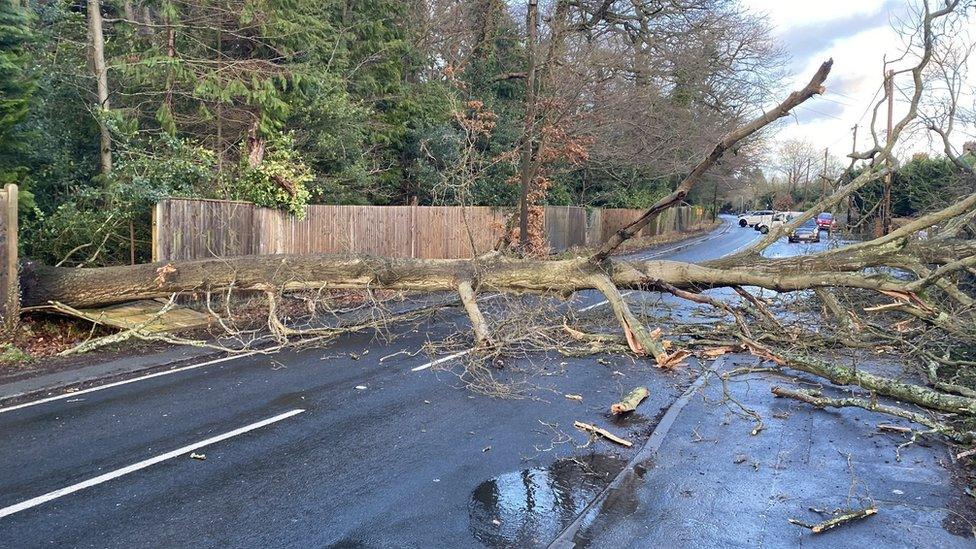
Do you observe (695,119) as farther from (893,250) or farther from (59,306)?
(59,306)

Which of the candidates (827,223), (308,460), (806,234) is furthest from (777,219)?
(308,460)

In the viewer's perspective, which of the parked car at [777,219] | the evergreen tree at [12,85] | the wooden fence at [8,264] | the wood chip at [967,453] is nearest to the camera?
the wood chip at [967,453]

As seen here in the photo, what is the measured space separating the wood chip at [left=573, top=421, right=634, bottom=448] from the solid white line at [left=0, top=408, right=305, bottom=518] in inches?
113

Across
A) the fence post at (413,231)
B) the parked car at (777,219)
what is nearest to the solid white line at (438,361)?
the parked car at (777,219)

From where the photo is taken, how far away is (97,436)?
6.16 meters

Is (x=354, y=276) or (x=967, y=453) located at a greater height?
(x=354, y=276)

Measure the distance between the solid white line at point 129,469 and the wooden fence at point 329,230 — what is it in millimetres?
5420

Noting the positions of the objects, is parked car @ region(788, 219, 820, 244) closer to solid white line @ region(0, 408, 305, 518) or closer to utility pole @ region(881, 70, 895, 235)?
utility pole @ region(881, 70, 895, 235)

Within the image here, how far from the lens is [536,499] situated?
4922mm

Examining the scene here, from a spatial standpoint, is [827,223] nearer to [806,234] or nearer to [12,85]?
[806,234]

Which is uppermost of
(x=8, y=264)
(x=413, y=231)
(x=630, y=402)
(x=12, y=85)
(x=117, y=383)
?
(x=12, y=85)

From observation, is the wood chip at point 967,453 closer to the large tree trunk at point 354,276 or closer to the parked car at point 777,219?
the large tree trunk at point 354,276

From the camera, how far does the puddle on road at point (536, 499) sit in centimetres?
440

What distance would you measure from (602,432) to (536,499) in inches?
64.2
